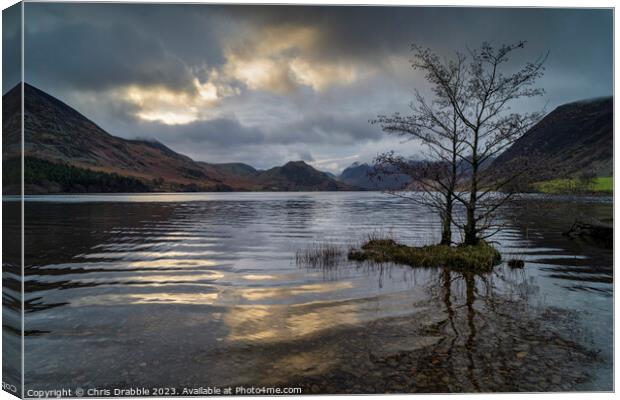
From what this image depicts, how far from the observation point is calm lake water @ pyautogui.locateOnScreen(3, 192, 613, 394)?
18.5ft

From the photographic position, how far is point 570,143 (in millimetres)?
10242

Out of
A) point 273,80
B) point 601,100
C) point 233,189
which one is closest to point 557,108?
point 601,100

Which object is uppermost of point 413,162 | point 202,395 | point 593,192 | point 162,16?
point 162,16

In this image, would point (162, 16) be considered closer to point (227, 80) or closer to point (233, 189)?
point (227, 80)

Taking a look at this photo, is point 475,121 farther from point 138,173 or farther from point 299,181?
point 138,173

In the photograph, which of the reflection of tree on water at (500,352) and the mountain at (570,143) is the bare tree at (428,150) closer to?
the mountain at (570,143)

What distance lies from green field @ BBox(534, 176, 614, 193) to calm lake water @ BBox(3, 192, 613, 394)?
382mm

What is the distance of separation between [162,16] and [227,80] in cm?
233

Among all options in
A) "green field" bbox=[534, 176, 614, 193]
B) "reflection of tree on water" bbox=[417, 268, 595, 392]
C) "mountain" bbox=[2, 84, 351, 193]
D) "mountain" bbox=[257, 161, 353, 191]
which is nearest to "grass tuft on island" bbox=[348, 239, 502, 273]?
"green field" bbox=[534, 176, 614, 193]

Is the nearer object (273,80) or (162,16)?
(162,16)

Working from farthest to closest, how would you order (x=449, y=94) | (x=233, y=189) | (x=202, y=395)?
(x=233, y=189) < (x=449, y=94) < (x=202, y=395)

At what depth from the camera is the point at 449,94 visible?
1291cm

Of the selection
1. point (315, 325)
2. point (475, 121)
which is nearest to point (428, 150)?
point (475, 121)

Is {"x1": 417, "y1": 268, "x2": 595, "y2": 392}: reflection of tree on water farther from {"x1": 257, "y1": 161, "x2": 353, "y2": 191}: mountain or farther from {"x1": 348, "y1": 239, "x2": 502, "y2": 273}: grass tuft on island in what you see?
{"x1": 257, "y1": 161, "x2": 353, "y2": 191}: mountain
